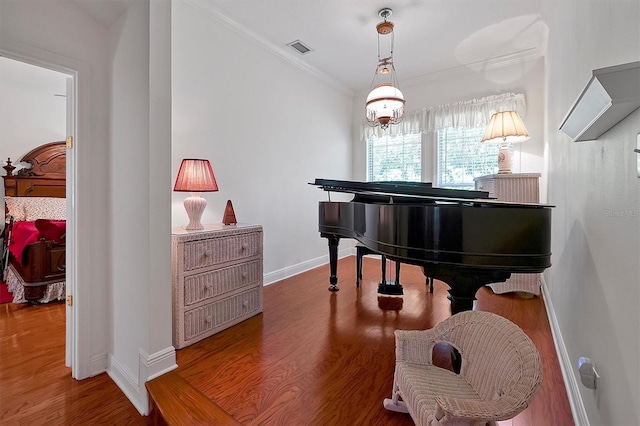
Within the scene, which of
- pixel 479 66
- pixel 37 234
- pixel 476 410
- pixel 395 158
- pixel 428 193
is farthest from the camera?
pixel 395 158

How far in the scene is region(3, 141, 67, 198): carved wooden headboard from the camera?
161 inches

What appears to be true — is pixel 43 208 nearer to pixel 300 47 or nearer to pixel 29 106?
pixel 29 106

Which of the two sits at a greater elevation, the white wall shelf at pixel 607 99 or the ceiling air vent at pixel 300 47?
the ceiling air vent at pixel 300 47

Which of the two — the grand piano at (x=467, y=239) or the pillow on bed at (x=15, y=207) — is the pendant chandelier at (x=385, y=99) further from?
the pillow on bed at (x=15, y=207)

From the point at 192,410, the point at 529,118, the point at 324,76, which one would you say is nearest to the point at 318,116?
the point at 324,76

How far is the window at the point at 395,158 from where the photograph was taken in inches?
180

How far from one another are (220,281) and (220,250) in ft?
0.80

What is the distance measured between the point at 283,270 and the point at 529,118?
3659mm

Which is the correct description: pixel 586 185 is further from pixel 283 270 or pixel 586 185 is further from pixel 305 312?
pixel 283 270

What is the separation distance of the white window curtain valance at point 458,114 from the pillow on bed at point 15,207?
520cm

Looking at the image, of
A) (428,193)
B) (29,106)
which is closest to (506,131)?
(428,193)

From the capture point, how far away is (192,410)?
145 cm

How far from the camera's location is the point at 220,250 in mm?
2273

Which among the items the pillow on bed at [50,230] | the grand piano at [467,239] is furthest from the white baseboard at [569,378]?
the pillow on bed at [50,230]
